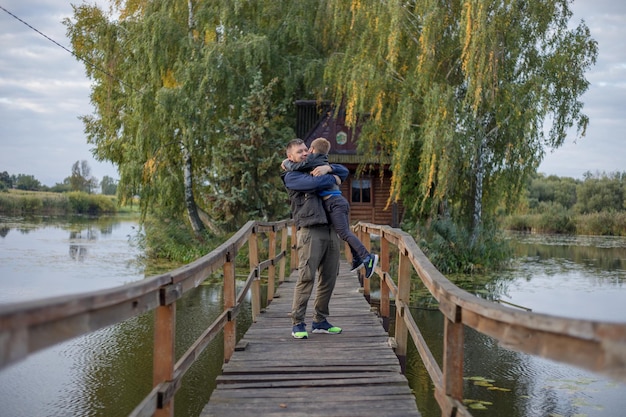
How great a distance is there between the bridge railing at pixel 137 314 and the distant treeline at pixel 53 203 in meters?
39.8

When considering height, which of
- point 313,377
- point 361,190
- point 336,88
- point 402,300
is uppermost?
point 336,88

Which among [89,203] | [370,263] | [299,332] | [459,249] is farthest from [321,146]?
[89,203]

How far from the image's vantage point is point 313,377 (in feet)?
14.2

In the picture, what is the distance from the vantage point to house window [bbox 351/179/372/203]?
24.1 metres

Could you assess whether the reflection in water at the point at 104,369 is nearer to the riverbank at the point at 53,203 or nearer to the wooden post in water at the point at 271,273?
the wooden post in water at the point at 271,273

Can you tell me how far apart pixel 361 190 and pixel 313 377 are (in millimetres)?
20007

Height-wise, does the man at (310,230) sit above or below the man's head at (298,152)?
below

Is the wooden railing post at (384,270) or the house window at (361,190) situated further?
the house window at (361,190)

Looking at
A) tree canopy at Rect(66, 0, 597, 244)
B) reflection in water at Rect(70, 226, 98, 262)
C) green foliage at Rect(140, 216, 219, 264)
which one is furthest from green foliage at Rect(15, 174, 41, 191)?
green foliage at Rect(140, 216, 219, 264)

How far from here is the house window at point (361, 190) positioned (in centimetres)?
2411

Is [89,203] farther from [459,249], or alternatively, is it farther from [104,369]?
[104,369]

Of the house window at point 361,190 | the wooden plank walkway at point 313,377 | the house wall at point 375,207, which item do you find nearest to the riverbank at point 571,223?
the house wall at point 375,207

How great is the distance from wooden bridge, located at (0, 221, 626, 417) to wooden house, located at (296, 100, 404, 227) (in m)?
14.5

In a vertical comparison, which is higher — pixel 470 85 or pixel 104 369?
pixel 470 85
